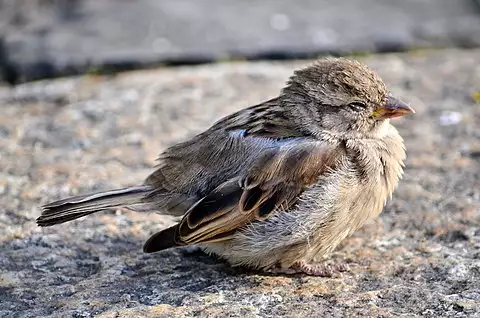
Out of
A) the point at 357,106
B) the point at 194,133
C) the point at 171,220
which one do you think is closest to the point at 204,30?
the point at 194,133

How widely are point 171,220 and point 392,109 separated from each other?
1370 millimetres

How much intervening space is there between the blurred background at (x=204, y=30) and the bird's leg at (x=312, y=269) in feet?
9.94

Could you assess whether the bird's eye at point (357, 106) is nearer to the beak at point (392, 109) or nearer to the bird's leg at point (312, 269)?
the beak at point (392, 109)

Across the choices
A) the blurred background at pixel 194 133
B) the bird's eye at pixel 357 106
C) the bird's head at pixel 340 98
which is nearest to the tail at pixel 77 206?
the blurred background at pixel 194 133

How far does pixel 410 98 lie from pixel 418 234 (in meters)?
1.95

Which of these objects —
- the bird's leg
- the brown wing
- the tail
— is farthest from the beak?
the tail

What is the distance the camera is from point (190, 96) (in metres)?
6.37

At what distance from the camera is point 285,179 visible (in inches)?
159

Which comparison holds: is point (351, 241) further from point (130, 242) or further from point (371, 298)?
point (130, 242)

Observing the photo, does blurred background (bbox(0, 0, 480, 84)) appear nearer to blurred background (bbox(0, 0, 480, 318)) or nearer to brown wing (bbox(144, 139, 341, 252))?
blurred background (bbox(0, 0, 480, 318))

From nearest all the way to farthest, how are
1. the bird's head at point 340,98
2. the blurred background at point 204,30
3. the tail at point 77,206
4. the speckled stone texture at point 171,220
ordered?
1. the speckled stone texture at point 171,220
2. the tail at point 77,206
3. the bird's head at point 340,98
4. the blurred background at point 204,30

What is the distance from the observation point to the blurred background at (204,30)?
6797 millimetres

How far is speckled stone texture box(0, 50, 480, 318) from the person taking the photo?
387cm

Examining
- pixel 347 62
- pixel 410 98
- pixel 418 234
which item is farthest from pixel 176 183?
pixel 410 98
